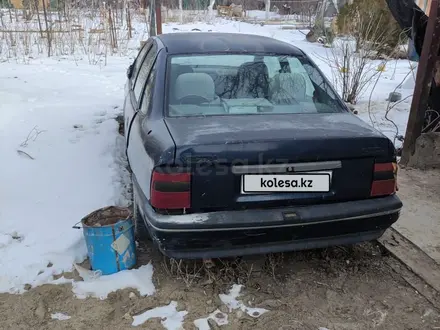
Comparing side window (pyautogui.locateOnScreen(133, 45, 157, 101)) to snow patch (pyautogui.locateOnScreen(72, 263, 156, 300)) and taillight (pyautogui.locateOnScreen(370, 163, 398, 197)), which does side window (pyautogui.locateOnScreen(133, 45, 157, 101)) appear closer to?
snow patch (pyautogui.locateOnScreen(72, 263, 156, 300))

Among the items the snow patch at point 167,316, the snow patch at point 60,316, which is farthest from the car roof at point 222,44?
the snow patch at point 60,316

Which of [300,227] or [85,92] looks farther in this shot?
[85,92]

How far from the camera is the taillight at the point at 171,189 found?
221 cm

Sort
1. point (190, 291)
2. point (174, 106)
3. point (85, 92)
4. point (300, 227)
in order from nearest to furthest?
point (300, 227) → point (190, 291) → point (174, 106) → point (85, 92)

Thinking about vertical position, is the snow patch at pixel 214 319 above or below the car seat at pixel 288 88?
below

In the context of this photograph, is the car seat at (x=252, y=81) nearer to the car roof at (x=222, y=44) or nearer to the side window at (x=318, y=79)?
the car roof at (x=222, y=44)

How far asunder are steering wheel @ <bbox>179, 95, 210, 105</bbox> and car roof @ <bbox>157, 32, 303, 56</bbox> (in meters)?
0.50

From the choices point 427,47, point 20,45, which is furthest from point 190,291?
point 20,45

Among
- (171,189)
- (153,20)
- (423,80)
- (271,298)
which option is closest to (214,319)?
(271,298)

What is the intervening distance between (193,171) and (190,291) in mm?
828

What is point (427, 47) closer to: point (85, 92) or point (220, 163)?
point (220, 163)

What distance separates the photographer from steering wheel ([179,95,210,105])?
2822 millimetres

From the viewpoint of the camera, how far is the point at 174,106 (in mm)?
2777

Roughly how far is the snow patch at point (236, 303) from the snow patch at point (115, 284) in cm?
45
